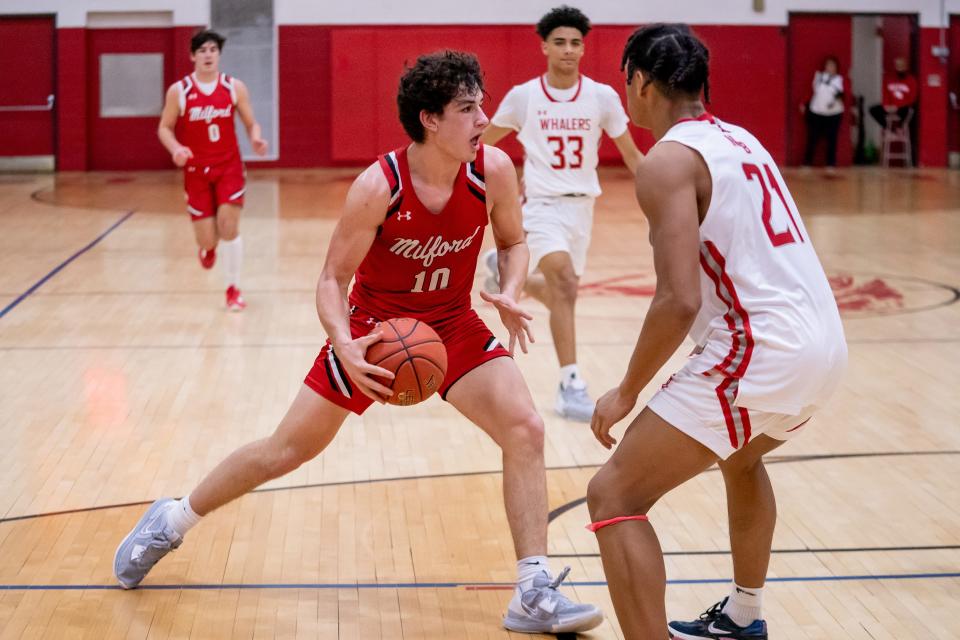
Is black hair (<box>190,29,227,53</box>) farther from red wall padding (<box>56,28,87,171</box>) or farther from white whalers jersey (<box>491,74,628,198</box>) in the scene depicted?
red wall padding (<box>56,28,87,171</box>)

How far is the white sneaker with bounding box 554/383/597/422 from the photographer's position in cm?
625

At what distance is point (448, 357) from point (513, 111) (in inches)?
125

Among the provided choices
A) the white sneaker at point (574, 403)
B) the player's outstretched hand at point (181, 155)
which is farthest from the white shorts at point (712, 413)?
the player's outstretched hand at point (181, 155)

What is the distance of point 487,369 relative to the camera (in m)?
3.96

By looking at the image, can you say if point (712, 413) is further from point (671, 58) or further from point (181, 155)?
point (181, 155)

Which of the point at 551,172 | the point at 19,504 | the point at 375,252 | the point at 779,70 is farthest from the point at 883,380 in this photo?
the point at 779,70

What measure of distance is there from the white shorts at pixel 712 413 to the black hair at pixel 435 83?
1189 mm

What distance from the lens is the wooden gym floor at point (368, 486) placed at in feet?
13.0

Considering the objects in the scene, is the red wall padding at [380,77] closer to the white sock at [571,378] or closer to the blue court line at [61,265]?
the blue court line at [61,265]

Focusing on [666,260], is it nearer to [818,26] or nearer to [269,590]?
[269,590]

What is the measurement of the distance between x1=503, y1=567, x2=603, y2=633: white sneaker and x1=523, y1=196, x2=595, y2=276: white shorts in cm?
299

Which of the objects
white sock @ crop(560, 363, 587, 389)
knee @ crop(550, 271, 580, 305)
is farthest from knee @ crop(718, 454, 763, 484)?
knee @ crop(550, 271, 580, 305)

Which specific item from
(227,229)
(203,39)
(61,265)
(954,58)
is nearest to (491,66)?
(954,58)

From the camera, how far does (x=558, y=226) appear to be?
6633 millimetres
